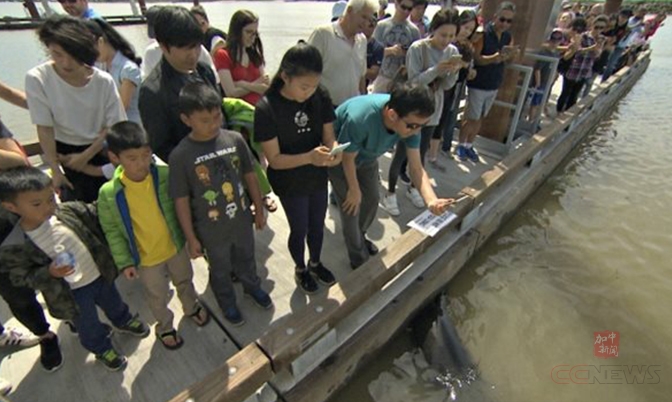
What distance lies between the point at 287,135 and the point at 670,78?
1565 cm

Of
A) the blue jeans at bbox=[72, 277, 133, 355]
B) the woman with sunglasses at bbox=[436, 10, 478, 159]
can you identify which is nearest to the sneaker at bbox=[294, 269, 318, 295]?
the blue jeans at bbox=[72, 277, 133, 355]

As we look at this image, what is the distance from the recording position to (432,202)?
2.46 meters

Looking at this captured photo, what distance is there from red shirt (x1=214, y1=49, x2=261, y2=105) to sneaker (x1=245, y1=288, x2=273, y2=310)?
63.2 inches

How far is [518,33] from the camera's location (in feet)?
14.9

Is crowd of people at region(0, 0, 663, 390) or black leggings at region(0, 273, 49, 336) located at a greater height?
crowd of people at region(0, 0, 663, 390)

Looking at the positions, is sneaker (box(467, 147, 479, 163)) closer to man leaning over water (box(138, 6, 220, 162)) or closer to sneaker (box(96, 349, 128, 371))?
man leaning over water (box(138, 6, 220, 162))

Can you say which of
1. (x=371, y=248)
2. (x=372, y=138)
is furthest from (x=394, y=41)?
(x=371, y=248)

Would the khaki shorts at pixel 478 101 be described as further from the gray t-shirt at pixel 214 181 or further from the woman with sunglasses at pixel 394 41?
the gray t-shirt at pixel 214 181

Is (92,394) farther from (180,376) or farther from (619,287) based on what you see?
(619,287)

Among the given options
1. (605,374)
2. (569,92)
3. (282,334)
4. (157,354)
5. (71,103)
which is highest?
(71,103)

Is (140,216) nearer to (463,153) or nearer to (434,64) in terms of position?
(434,64)

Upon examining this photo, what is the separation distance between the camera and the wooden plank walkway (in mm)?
2082

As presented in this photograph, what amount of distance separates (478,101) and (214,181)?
367 cm

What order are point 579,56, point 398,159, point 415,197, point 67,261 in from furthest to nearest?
point 579,56, point 415,197, point 398,159, point 67,261
